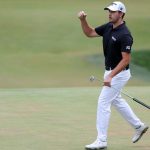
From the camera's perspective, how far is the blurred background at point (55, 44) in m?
23.0

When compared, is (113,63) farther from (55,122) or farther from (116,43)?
(55,122)

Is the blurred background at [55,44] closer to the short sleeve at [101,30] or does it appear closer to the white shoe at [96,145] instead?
the short sleeve at [101,30]

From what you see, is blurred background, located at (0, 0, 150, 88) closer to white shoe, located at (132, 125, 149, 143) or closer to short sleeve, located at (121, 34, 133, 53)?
white shoe, located at (132, 125, 149, 143)

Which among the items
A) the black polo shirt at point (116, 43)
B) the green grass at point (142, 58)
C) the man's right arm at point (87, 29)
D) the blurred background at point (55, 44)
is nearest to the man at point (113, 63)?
the black polo shirt at point (116, 43)

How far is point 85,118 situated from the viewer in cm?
1136

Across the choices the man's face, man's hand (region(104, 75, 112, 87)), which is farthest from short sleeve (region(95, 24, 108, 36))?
man's hand (region(104, 75, 112, 87))

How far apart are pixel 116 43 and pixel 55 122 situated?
283 cm

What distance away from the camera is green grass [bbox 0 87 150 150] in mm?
8773

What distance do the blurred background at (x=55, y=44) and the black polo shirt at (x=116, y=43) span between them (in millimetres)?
12509

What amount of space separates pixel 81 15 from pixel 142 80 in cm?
1429

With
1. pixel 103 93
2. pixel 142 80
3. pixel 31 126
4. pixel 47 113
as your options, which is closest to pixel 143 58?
pixel 142 80

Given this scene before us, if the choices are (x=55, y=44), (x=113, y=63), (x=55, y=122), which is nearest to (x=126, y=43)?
(x=113, y=63)

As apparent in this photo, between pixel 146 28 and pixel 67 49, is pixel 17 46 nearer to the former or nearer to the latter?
A: pixel 67 49

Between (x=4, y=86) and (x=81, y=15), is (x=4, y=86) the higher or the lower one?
the lower one
